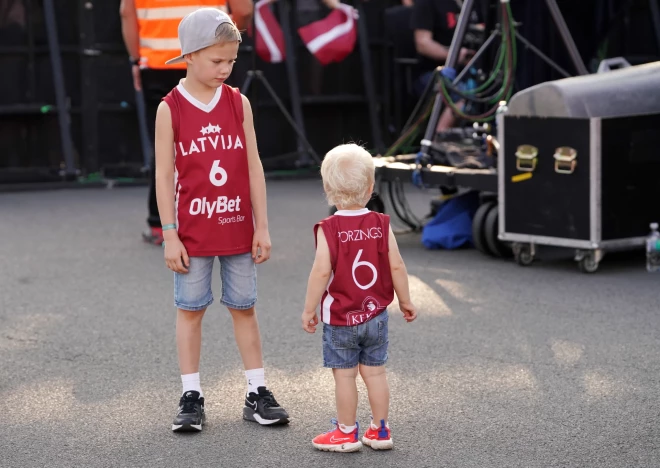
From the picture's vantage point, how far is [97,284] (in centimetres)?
775

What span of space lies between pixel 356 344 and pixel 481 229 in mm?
4036

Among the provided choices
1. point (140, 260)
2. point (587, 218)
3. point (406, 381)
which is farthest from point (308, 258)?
point (406, 381)

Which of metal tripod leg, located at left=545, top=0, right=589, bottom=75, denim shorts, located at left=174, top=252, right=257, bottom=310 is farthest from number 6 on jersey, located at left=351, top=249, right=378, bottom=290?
metal tripod leg, located at left=545, top=0, right=589, bottom=75

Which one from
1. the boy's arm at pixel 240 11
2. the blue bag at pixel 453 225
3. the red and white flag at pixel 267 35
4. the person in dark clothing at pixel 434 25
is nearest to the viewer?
the boy's arm at pixel 240 11

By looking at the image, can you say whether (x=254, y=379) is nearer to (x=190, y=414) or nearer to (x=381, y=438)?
(x=190, y=414)

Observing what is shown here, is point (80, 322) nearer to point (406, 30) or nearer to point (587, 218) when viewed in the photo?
point (587, 218)

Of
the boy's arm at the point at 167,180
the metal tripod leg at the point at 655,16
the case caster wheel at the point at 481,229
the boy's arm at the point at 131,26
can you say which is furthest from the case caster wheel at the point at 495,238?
the metal tripod leg at the point at 655,16

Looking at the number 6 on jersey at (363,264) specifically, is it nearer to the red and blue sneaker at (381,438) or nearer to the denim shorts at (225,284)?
the red and blue sneaker at (381,438)

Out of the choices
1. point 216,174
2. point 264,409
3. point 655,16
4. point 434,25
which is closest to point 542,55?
point 655,16

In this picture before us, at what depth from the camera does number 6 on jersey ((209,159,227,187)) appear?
4.70 metres

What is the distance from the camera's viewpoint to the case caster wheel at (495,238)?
324 inches

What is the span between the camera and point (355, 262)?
438 cm

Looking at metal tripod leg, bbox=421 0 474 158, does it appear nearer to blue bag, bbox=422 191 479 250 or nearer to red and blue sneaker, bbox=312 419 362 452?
blue bag, bbox=422 191 479 250

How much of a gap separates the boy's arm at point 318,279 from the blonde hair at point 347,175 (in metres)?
0.15
